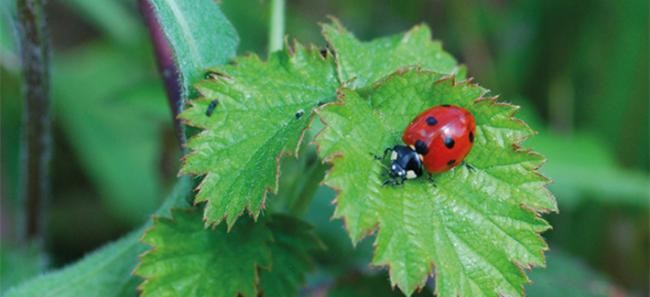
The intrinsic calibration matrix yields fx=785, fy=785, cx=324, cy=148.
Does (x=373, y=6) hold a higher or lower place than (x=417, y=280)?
higher

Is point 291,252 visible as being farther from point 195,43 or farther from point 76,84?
point 76,84

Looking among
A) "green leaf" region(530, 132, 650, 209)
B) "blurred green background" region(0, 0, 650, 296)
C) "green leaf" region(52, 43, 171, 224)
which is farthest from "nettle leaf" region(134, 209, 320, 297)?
"green leaf" region(530, 132, 650, 209)

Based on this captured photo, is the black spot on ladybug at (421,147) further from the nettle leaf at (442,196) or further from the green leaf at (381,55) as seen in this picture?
the green leaf at (381,55)

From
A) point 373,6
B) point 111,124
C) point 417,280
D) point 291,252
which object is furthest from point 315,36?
point 417,280

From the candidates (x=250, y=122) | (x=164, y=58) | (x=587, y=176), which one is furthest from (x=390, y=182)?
(x=587, y=176)

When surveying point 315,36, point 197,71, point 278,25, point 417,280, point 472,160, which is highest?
point 315,36

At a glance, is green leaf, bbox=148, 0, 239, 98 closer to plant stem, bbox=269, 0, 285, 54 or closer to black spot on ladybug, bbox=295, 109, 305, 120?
plant stem, bbox=269, 0, 285, 54
